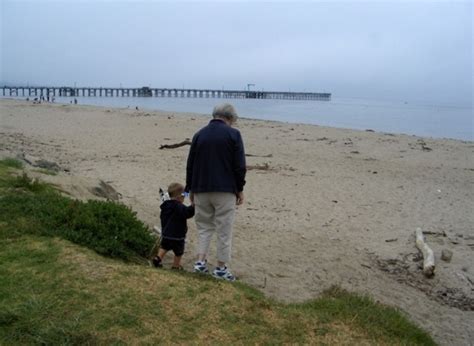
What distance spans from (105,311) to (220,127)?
208 centimetres

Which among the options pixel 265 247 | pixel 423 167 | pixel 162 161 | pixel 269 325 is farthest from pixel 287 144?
pixel 269 325

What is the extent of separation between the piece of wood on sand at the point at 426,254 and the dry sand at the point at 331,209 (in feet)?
0.35

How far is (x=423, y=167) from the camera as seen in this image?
53.3 feet

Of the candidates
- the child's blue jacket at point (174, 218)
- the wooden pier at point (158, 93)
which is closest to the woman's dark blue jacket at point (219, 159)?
the child's blue jacket at point (174, 218)

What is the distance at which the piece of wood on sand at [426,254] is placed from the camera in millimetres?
6414

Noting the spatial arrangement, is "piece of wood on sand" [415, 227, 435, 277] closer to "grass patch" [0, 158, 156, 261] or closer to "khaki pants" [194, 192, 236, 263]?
"khaki pants" [194, 192, 236, 263]

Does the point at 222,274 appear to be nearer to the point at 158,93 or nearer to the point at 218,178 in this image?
the point at 218,178

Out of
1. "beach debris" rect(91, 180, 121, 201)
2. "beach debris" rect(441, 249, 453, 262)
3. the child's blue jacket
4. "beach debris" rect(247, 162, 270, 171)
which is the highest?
the child's blue jacket

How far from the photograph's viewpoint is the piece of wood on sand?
6.41 meters

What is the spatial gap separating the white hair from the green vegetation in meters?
1.57

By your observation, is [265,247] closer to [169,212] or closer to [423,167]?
[169,212]

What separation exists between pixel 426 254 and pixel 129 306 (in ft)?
15.9

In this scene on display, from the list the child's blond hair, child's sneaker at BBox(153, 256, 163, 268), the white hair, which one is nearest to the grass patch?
child's sneaker at BBox(153, 256, 163, 268)

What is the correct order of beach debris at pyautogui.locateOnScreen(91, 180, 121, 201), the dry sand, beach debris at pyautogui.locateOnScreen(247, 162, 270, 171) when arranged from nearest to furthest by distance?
the dry sand → beach debris at pyautogui.locateOnScreen(91, 180, 121, 201) → beach debris at pyautogui.locateOnScreen(247, 162, 270, 171)
